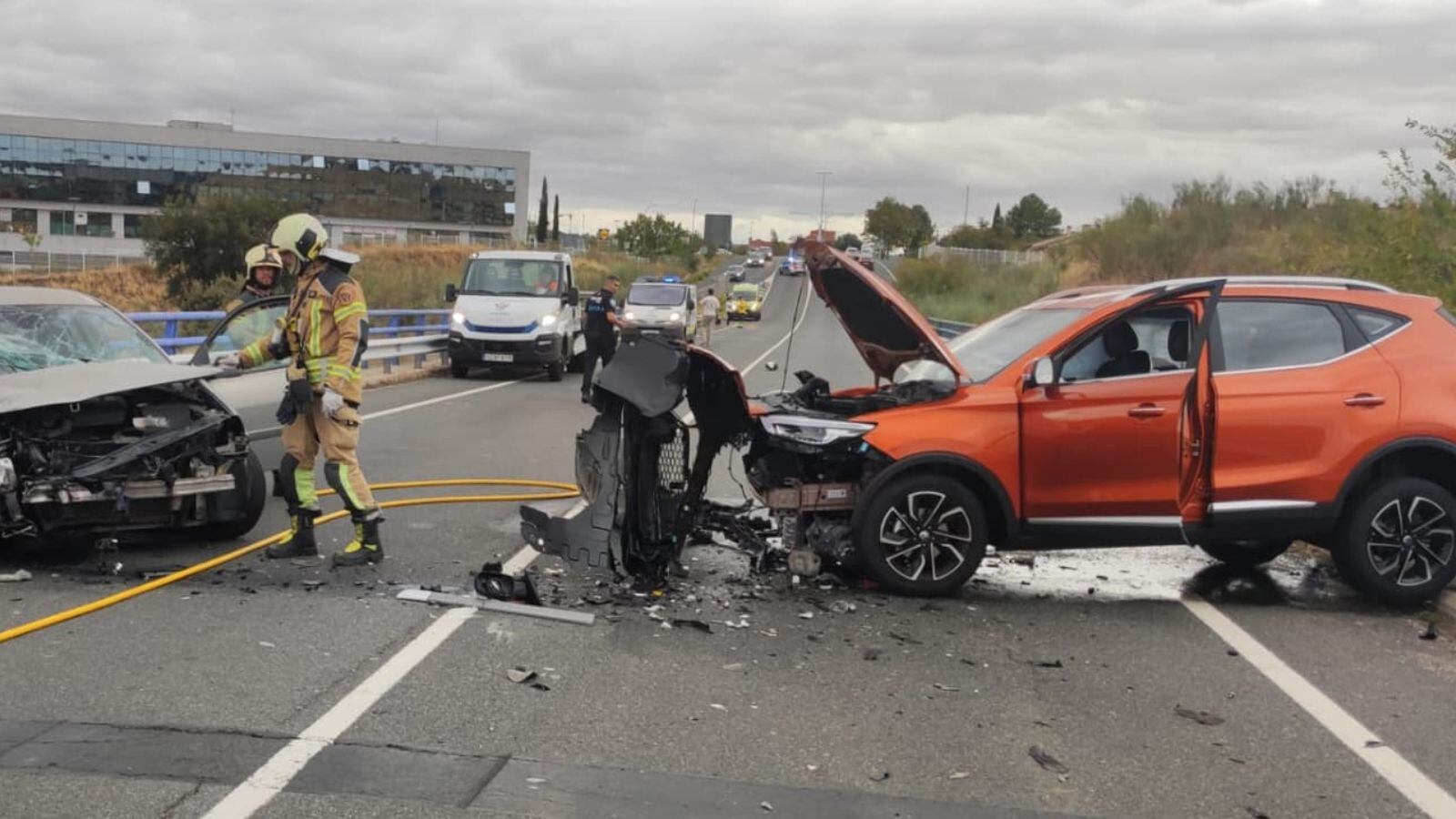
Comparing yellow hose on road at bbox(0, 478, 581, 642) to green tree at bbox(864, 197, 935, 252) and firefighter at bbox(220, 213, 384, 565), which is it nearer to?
firefighter at bbox(220, 213, 384, 565)

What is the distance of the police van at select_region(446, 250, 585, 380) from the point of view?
20.2 meters

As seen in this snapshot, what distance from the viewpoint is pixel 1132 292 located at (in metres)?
6.78

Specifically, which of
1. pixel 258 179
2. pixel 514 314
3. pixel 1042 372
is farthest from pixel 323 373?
pixel 258 179

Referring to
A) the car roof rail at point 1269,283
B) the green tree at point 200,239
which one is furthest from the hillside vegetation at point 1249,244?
the green tree at point 200,239

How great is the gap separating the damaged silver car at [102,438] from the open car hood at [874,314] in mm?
3679

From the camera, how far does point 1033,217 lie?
124562 mm

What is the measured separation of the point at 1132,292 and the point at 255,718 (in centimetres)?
512

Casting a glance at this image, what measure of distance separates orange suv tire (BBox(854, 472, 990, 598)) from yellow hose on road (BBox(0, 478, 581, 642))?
2.89 metres

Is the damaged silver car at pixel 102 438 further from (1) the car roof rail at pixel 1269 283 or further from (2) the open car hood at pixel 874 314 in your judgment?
(1) the car roof rail at pixel 1269 283

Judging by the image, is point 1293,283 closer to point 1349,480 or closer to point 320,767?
point 1349,480

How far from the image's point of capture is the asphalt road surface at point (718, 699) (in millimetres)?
3855

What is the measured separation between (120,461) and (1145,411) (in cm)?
554

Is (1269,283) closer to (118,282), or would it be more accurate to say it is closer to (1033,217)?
(118,282)

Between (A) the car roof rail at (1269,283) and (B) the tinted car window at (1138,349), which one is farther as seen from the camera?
(A) the car roof rail at (1269,283)
